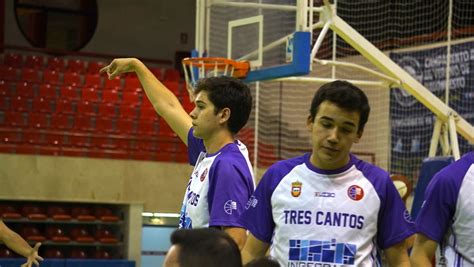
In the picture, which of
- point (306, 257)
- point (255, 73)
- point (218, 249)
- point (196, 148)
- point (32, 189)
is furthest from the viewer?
point (32, 189)

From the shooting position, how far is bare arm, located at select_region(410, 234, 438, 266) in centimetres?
400

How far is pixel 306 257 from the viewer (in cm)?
385

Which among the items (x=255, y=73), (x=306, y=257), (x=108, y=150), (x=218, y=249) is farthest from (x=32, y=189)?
(x=218, y=249)

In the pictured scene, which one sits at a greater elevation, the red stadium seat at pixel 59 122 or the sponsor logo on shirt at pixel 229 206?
the red stadium seat at pixel 59 122

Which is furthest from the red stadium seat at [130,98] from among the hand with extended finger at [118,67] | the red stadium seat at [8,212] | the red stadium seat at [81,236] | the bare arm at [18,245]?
the hand with extended finger at [118,67]

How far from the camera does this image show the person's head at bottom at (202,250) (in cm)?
231

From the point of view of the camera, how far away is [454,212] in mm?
4023

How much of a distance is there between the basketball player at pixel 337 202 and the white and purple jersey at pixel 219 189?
0.48m

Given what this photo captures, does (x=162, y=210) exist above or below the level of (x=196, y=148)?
above

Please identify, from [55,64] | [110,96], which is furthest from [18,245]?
[55,64]

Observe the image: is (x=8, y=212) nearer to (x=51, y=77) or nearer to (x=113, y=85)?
(x=51, y=77)

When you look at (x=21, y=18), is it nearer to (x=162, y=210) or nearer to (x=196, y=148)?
(x=162, y=210)

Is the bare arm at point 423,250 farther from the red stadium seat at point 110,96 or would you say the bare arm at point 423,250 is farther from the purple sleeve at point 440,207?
the red stadium seat at point 110,96

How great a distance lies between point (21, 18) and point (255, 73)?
10191 millimetres
